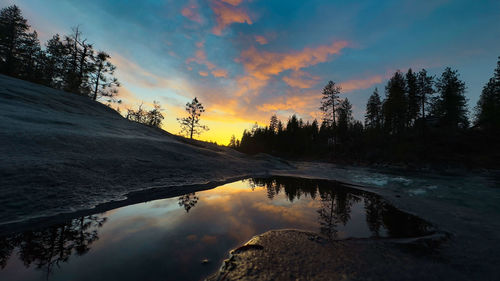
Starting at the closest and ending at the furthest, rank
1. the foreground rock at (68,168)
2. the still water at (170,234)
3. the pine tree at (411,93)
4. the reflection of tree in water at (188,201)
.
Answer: the still water at (170,234)
the foreground rock at (68,168)
the reflection of tree in water at (188,201)
the pine tree at (411,93)

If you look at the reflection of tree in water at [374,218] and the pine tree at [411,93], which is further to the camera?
the pine tree at [411,93]

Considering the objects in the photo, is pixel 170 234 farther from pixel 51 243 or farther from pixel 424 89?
pixel 424 89

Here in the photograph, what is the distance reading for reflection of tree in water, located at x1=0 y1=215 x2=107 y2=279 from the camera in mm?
2254

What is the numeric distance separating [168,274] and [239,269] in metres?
0.94

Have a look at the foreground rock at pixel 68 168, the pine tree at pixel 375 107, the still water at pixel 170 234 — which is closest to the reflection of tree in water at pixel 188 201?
the still water at pixel 170 234

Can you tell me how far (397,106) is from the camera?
126ft

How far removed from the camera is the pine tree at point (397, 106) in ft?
126

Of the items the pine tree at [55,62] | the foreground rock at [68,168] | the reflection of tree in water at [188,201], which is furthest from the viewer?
the pine tree at [55,62]

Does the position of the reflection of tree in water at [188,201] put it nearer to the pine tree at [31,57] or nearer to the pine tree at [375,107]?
the pine tree at [31,57]

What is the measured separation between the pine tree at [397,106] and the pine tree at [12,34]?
A: 74065 millimetres

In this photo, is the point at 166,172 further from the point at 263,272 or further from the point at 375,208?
the point at 375,208

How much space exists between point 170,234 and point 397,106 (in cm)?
5097

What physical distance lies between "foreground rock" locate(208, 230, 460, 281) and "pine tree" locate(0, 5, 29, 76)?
4820 centimetres

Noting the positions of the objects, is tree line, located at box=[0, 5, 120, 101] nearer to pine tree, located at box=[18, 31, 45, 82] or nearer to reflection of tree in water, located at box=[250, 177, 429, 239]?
pine tree, located at box=[18, 31, 45, 82]
